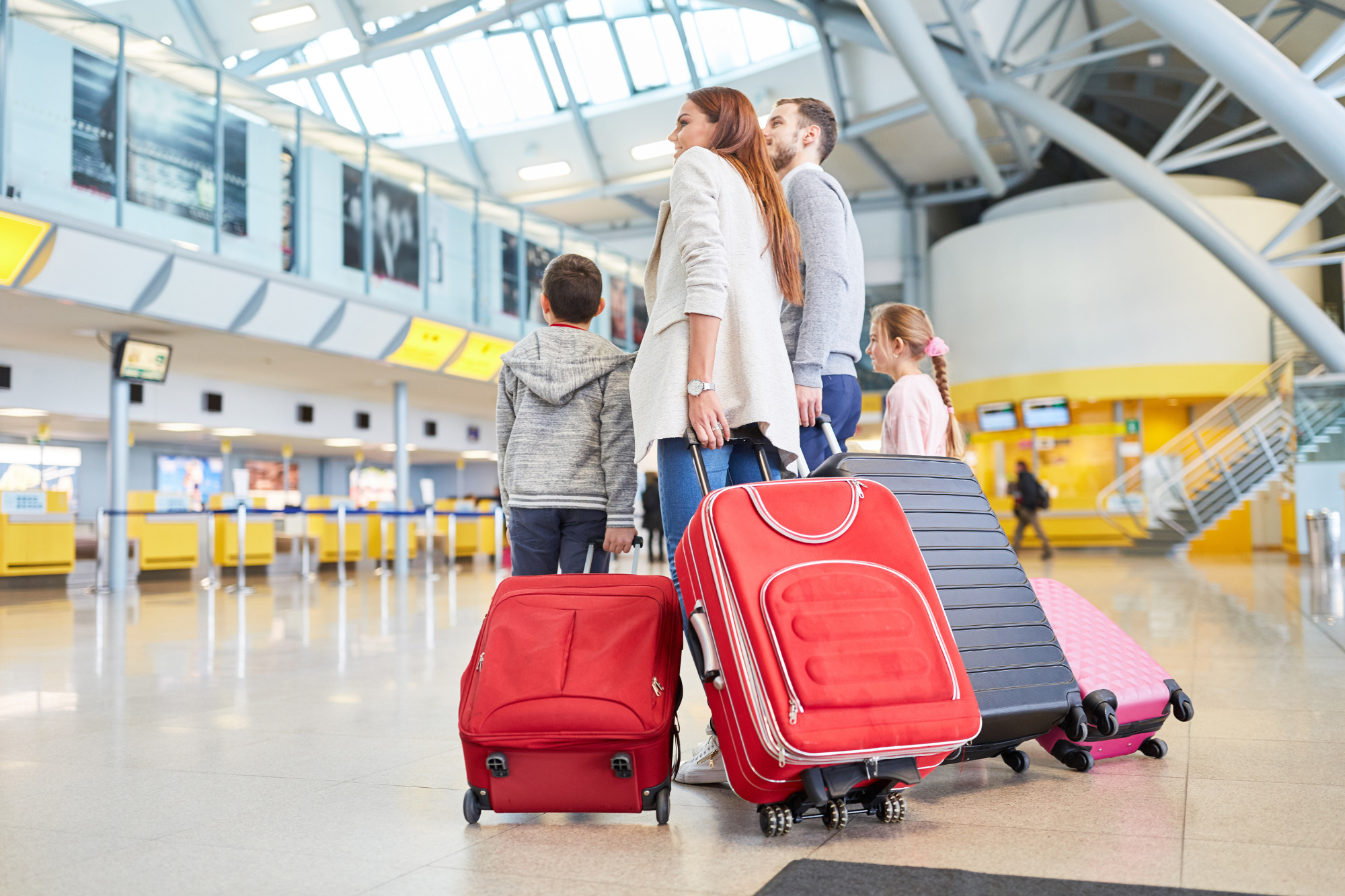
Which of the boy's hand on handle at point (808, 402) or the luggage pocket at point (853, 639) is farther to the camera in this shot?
the boy's hand on handle at point (808, 402)

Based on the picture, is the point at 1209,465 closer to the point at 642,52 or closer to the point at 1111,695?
the point at 642,52

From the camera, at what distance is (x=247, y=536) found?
14289mm

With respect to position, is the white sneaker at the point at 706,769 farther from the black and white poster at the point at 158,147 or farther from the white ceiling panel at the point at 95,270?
the black and white poster at the point at 158,147

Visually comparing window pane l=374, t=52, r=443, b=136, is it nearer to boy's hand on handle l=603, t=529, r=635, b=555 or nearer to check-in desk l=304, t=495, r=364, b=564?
check-in desk l=304, t=495, r=364, b=564

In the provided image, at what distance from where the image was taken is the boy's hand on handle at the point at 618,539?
8.16ft

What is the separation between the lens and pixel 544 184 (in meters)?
24.4

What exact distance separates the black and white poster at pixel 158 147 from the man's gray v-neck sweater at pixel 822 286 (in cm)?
927

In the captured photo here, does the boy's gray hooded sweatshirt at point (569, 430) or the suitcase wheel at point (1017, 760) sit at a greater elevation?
the boy's gray hooded sweatshirt at point (569, 430)

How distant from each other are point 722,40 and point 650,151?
2.91 metres

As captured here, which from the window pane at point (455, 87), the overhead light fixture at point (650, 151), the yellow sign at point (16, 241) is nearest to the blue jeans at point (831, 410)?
the yellow sign at point (16, 241)

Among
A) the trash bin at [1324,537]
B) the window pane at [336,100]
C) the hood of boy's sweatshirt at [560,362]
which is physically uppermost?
the window pane at [336,100]

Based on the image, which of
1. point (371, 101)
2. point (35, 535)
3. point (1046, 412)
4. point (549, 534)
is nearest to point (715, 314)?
point (549, 534)

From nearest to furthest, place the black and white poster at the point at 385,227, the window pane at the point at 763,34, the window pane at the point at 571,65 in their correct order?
the black and white poster at the point at 385,227 < the window pane at the point at 763,34 < the window pane at the point at 571,65

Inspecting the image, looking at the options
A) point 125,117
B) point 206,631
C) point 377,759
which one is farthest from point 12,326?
Answer: point 377,759
